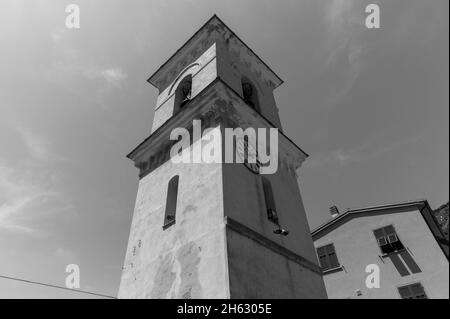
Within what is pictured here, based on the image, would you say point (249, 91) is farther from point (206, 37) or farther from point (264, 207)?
point (264, 207)

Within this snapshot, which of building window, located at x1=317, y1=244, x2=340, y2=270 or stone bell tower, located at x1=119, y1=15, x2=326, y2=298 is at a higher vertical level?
building window, located at x1=317, y1=244, x2=340, y2=270

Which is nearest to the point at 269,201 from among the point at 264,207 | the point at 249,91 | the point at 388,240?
the point at 264,207

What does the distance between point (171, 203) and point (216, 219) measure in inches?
111

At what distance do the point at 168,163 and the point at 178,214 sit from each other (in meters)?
2.58

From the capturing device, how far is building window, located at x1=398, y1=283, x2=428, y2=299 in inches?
595

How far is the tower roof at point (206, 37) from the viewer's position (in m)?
14.7

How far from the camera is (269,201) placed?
9.73 m

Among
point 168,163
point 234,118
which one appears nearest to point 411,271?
point 234,118

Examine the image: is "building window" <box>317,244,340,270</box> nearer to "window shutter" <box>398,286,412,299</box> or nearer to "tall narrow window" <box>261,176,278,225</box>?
"window shutter" <box>398,286,412,299</box>

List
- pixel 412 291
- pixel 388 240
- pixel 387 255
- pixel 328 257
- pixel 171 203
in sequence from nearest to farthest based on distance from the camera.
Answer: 1. pixel 171 203
2. pixel 412 291
3. pixel 387 255
4. pixel 388 240
5. pixel 328 257

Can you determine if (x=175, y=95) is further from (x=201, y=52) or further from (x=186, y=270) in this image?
(x=186, y=270)

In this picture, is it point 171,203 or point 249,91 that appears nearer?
point 171,203

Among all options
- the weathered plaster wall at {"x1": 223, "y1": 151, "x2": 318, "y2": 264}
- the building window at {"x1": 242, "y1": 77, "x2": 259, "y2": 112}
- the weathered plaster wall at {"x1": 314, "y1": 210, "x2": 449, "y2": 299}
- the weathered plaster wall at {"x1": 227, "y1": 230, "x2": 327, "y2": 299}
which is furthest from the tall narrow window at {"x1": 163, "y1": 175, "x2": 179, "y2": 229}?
the weathered plaster wall at {"x1": 314, "y1": 210, "x2": 449, "y2": 299}

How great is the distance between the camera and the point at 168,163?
10.4 meters
